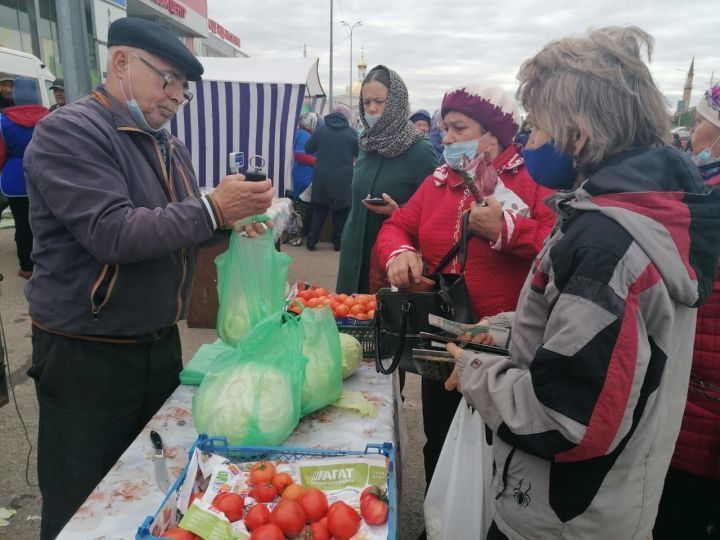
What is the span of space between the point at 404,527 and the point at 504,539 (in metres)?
1.15

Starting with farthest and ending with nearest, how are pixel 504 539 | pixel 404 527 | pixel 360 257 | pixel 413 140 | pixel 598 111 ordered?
pixel 360 257, pixel 413 140, pixel 404 527, pixel 504 539, pixel 598 111

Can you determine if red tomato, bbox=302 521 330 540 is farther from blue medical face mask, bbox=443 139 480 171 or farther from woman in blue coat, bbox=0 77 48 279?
woman in blue coat, bbox=0 77 48 279

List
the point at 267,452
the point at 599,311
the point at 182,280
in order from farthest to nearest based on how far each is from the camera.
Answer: the point at 182,280 < the point at 267,452 < the point at 599,311

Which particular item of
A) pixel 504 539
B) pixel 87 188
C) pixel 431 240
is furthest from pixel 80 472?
pixel 431 240

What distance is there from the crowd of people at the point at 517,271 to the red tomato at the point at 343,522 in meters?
0.40

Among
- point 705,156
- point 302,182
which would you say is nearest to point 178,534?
point 705,156

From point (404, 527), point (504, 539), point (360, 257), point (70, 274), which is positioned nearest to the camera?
point (504, 539)

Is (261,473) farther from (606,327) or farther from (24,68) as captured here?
(24,68)

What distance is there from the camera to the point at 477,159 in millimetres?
2170

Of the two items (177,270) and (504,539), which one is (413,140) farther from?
(504,539)

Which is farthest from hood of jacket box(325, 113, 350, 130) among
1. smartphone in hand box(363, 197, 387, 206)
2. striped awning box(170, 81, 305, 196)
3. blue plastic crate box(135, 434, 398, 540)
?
blue plastic crate box(135, 434, 398, 540)

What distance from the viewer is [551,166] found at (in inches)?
53.9

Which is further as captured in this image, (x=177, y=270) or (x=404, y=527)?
(x=404, y=527)

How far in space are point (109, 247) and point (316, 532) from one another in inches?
37.2
